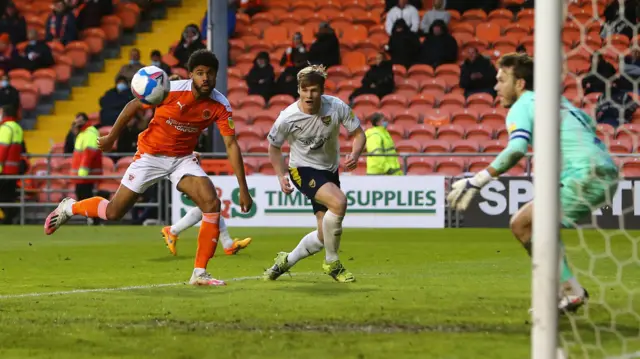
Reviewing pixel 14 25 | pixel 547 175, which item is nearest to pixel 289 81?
pixel 14 25

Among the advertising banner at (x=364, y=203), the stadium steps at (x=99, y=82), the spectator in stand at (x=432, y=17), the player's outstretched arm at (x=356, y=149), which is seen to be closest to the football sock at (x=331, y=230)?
the player's outstretched arm at (x=356, y=149)

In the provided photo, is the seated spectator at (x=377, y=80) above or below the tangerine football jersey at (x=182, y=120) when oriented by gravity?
above

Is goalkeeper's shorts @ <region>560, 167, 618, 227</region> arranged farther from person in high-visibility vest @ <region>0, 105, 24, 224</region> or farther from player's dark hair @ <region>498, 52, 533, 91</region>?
person in high-visibility vest @ <region>0, 105, 24, 224</region>

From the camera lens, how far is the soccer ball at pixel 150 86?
29.5ft

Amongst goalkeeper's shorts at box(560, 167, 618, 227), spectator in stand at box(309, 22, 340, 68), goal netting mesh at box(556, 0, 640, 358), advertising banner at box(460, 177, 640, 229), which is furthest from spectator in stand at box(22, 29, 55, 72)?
goalkeeper's shorts at box(560, 167, 618, 227)

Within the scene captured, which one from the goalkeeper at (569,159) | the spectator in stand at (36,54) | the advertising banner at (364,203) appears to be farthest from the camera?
the spectator in stand at (36,54)

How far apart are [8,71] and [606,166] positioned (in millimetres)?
20143

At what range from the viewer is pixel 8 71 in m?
25.0

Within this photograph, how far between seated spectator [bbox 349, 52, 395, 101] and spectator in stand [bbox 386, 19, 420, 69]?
2.44 ft

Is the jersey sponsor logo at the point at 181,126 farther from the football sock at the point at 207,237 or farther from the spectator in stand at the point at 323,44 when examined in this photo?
the spectator in stand at the point at 323,44

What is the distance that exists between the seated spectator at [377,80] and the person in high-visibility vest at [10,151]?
613cm

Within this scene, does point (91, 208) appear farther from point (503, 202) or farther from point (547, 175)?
point (503, 202)

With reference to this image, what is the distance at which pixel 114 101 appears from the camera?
2228 centimetres

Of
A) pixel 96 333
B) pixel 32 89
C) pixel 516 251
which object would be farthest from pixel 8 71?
pixel 96 333
